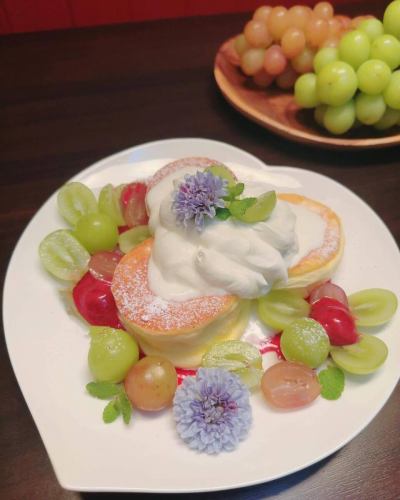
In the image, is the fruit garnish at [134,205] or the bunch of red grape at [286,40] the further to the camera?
the bunch of red grape at [286,40]

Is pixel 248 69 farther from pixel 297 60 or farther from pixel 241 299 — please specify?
pixel 241 299

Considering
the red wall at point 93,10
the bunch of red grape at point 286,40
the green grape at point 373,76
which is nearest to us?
the green grape at point 373,76

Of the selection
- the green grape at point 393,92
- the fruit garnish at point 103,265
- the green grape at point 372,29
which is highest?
the green grape at point 372,29

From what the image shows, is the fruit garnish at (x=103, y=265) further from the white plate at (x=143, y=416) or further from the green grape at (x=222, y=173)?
the green grape at (x=222, y=173)

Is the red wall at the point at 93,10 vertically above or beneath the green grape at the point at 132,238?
above

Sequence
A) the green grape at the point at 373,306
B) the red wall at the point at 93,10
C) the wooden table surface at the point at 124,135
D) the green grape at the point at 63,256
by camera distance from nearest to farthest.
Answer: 1. the wooden table surface at the point at 124,135
2. the green grape at the point at 373,306
3. the green grape at the point at 63,256
4. the red wall at the point at 93,10

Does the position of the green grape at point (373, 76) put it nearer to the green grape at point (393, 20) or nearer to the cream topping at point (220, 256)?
the green grape at point (393, 20)

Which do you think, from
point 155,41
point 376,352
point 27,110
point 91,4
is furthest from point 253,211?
point 91,4

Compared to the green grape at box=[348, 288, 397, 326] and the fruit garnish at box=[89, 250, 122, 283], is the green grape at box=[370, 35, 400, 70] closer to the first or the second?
the green grape at box=[348, 288, 397, 326]

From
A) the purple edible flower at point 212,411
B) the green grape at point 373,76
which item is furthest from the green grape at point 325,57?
the purple edible flower at point 212,411
